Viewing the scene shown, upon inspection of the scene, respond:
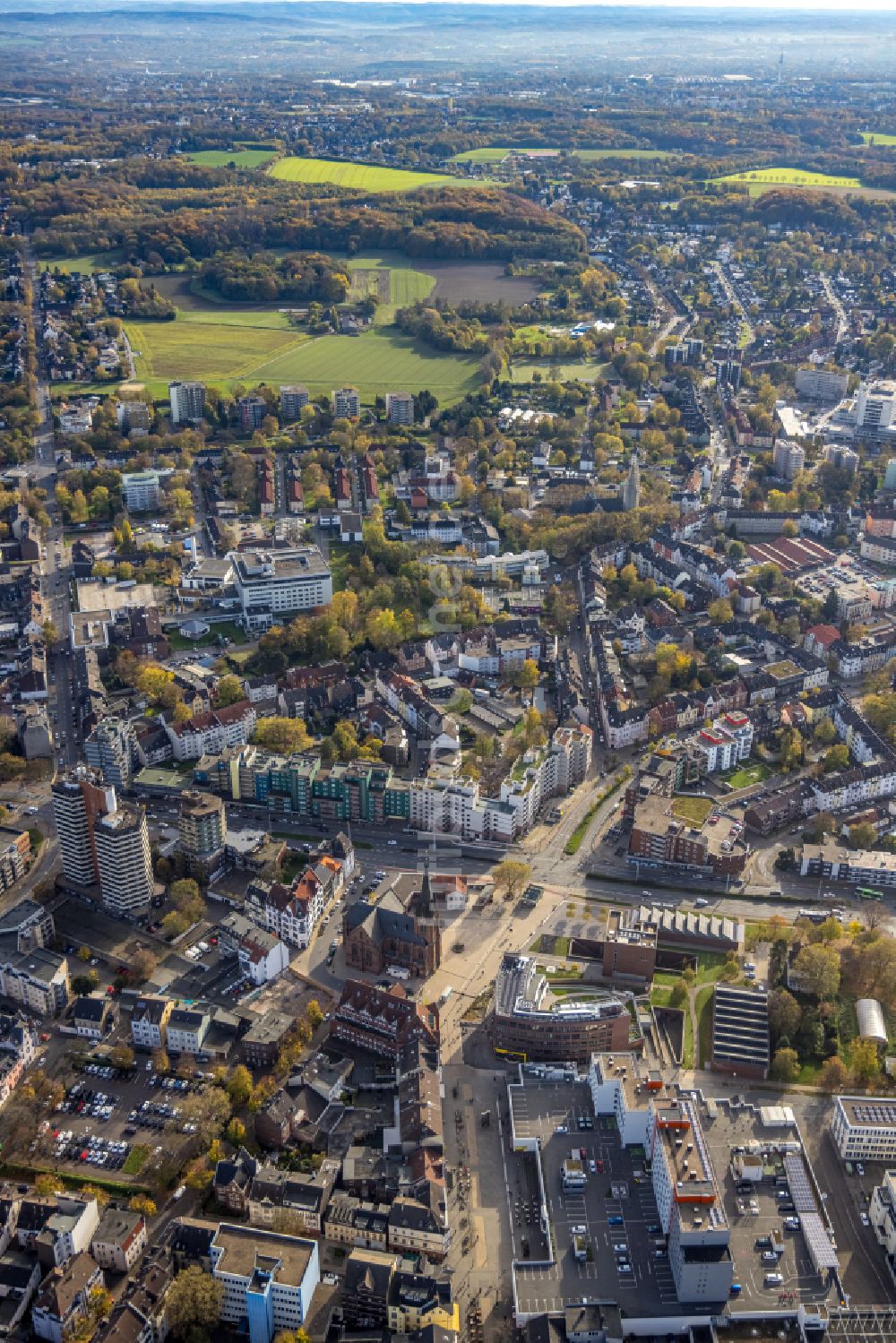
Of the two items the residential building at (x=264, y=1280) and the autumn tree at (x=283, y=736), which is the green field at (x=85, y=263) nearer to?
the autumn tree at (x=283, y=736)

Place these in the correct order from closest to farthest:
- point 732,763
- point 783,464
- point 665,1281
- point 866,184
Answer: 1. point 665,1281
2. point 732,763
3. point 783,464
4. point 866,184

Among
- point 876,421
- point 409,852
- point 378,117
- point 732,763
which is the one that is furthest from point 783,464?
point 378,117

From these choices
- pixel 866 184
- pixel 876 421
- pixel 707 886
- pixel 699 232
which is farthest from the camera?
pixel 866 184

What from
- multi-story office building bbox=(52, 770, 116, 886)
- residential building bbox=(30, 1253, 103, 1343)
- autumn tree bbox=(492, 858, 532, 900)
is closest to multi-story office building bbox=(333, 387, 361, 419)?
multi-story office building bbox=(52, 770, 116, 886)

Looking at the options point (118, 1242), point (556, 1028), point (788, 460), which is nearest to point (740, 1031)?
point (556, 1028)

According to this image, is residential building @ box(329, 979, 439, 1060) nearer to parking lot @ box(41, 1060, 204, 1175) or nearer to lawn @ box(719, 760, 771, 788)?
parking lot @ box(41, 1060, 204, 1175)

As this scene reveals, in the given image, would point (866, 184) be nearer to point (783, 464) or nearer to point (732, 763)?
point (783, 464)

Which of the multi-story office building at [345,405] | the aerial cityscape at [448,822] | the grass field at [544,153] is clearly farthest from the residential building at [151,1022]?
the grass field at [544,153]
